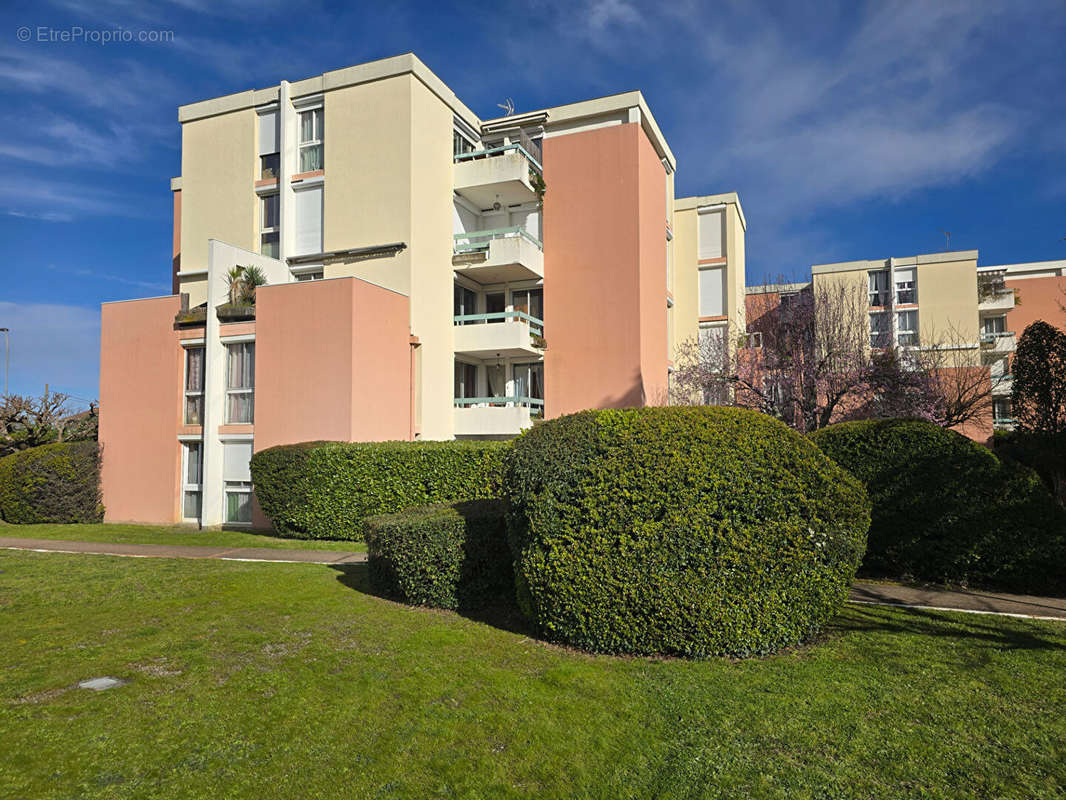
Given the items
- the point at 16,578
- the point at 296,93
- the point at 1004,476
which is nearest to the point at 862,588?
the point at 1004,476

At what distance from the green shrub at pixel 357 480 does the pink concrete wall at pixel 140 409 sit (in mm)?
4638

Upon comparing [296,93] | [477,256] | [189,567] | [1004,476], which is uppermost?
[296,93]

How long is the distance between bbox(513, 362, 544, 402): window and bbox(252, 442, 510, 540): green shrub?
9.13 metres

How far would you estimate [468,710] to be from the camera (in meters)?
4.84

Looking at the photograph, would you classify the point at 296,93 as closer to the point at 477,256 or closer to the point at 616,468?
the point at 477,256

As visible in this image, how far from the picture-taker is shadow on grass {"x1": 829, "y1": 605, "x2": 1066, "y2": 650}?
20.6 ft

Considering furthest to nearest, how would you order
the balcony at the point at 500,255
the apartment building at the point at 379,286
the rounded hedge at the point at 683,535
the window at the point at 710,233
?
1. the window at the point at 710,233
2. the balcony at the point at 500,255
3. the apartment building at the point at 379,286
4. the rounded hedge at the point at 683,535

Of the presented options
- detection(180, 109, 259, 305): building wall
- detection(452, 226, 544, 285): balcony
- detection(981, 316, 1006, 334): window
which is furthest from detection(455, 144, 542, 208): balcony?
detection(981, 316, 1006, 334): window

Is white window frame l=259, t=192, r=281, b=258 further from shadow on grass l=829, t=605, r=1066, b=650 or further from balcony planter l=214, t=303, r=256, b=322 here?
shadow on grass l=829, t=605, r=1066, b=650

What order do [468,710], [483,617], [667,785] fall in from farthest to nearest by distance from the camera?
[483,617]
[468,710]
[667,785]

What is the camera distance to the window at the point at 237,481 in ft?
55.6

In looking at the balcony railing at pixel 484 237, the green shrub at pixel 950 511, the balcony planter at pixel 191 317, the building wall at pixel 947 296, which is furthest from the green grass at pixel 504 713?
the building wall at pixel 947 296

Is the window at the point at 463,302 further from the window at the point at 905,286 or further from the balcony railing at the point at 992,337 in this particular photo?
the balcony railing at the point at 992,337

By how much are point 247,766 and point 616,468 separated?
3.69 metres
